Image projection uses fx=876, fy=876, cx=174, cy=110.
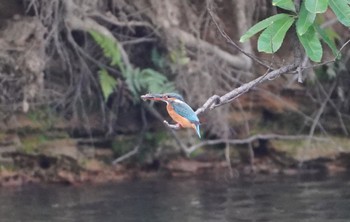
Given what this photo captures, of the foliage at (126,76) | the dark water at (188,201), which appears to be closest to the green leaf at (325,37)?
the dark water at (188,201)

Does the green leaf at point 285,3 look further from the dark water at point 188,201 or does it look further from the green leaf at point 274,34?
the dark water at point 188,201

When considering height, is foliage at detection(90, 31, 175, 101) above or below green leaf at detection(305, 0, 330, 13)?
below

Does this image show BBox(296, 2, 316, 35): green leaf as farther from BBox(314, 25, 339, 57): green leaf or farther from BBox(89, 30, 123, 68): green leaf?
BBox(89, 30, 123, 68): green leaf

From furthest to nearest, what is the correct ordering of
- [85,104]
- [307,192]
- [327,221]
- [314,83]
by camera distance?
1. [314,83]
2. [85,104]
3. [307,192]
4. [327,221]

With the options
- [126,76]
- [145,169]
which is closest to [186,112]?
[126,76]

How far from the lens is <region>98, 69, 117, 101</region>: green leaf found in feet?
27.9

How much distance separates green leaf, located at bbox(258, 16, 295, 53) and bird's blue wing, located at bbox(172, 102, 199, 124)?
0.36m

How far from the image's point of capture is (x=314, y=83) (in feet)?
32.5

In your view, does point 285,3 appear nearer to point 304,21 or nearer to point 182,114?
point 304,21

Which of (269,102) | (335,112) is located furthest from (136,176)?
(335,112)

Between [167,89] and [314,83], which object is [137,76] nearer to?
[167,89]

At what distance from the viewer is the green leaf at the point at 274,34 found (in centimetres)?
322

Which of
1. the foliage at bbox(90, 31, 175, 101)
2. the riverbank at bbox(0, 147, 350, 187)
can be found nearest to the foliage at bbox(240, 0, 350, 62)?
the foliage at bbox(90, 31, 175, 101)

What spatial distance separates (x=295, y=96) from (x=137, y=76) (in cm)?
226
